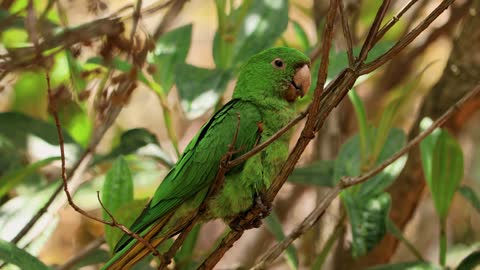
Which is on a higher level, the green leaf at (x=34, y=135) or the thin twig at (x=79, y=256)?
the green leaf at (x=34, y=135)

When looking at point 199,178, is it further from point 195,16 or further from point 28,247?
point 195,16

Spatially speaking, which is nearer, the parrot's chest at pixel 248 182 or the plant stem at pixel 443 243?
the parrot's chest at pixel 248 182

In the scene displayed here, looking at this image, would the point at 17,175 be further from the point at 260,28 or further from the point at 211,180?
the point at 260,28

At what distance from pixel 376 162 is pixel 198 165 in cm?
72

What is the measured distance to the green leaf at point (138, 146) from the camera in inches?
90.9

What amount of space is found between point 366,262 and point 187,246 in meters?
0.67

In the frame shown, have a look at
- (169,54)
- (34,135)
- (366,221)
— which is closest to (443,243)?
(366,221)

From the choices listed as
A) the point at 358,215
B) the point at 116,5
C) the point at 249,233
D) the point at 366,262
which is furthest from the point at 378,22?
the point at 116,5

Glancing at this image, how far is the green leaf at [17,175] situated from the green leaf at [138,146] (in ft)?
0.57

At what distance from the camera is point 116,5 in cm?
425

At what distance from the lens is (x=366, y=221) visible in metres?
2.12

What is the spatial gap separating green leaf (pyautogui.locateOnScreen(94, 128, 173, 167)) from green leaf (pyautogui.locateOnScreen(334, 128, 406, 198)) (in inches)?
21.4

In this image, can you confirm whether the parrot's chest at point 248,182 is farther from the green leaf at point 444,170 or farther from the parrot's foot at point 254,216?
the green leaf at point 444,170

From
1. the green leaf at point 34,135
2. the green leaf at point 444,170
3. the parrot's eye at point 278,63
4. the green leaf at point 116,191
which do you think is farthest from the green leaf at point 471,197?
the green leaf at point 34,135
